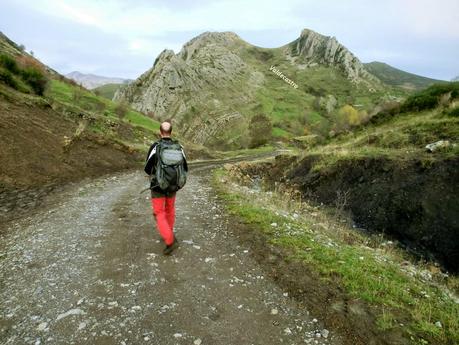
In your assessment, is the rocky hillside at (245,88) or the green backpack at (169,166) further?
the rocky hillside at (245,88)

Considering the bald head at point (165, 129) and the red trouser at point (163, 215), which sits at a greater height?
the bald head at point (165, 129)

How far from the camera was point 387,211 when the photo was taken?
14094mm

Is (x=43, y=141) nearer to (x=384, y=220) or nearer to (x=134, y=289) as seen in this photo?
(x=134, y=289)

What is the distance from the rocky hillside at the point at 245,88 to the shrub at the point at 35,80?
40.6m

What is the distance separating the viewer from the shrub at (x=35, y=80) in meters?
25.0

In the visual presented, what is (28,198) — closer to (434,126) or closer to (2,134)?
(2,134)

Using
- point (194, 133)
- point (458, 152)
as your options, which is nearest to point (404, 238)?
point (458, 152)

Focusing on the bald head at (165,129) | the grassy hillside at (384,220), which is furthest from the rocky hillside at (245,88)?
the bald head at (165,129)

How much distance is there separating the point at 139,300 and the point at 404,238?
35.5 feet

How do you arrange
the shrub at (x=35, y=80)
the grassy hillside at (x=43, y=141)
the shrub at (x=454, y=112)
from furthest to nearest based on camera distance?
the shrub at (x=35, y=80) < the shrub at (x=454, y=112) < the grassy hillside at (x=43, y=141)

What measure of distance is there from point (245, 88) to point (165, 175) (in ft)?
360

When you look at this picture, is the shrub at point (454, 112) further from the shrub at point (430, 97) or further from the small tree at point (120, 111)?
the small tree at point (120, 111)

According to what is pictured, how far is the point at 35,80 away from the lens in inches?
999

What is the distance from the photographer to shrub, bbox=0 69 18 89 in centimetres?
2143
